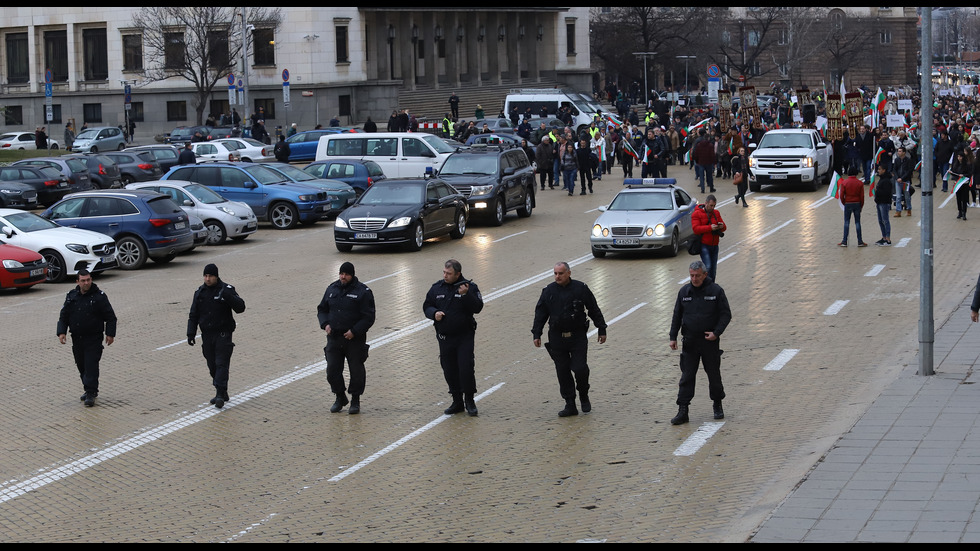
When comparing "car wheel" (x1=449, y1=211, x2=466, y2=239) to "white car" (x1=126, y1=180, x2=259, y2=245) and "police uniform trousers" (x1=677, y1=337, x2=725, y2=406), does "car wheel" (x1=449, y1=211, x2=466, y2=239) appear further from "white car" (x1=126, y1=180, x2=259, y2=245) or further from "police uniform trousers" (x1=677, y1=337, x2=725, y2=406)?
"police uniform trousers" (x1=677, y1=337, x2=725, y2=406)

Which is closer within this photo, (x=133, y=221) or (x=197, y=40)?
(x=133, y=221)

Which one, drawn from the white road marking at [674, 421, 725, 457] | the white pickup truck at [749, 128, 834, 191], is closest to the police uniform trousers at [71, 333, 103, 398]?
the white road marking at [674, 421, 725, 457]

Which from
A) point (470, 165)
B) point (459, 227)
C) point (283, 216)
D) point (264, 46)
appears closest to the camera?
point (459, 227)

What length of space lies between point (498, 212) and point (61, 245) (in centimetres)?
1068

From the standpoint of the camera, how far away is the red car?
72.5ft

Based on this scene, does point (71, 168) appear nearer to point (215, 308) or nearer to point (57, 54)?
point (215, 308)

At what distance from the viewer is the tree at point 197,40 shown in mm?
64750

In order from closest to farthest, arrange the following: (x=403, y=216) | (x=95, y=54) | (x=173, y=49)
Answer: (x=403, y=216) < (x=173, y=49) < (x=95, y=54)

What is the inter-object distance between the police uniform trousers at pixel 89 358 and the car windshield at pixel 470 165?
17439 millimetres

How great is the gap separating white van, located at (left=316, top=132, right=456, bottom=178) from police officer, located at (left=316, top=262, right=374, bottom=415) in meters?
24.1

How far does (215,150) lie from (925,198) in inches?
1488

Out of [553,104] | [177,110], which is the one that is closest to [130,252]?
[553,104]

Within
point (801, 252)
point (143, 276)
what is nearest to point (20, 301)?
point (143, 276)

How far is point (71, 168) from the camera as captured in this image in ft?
122
